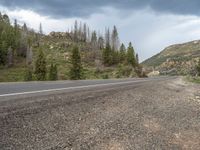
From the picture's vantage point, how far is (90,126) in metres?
10.2

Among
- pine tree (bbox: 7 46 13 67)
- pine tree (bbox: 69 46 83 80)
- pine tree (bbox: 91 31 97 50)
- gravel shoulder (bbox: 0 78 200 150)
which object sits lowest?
gravel shoulder (bbox: 0 78 200 150)

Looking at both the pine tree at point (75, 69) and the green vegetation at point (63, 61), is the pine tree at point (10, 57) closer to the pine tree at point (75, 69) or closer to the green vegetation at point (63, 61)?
the green vegetation at point (63, 61)

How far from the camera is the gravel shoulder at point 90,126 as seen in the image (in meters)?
8.12

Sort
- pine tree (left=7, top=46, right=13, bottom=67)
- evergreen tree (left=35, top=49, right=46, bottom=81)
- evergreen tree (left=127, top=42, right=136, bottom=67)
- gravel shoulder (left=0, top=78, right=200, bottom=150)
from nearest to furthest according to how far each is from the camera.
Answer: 1. gravel shoulder (left=0, top=78, right=200, bottom=150)
2. evergreen tree (left=35, top=49, right=46, bottom=81)
3. evergreen tree (left=127, top=42, right=136, bottom=67)
4. pine tree (left=7, top=46, right=13, bottom=67)

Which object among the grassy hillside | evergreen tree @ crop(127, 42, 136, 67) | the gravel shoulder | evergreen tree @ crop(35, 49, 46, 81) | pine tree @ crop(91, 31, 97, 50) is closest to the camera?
the gravel shoulder

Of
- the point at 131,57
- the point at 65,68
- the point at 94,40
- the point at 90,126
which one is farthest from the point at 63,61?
the point at 90,126

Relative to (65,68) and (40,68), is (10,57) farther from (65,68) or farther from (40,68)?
(40,68)

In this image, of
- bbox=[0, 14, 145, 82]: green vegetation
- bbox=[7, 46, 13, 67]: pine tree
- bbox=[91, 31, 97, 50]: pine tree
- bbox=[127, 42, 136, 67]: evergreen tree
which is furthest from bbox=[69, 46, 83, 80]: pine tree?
bbox=[91, 31, 97, 50]: pine tree

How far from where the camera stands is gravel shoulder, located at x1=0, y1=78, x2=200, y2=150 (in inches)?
320

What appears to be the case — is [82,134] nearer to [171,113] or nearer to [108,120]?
[108,120]

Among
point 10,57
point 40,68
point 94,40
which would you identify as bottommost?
point 40,68

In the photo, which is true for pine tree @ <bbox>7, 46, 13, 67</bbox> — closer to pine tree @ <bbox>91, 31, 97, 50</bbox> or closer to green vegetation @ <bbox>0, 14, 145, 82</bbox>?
green vegetation @ <bbox>0, 14, 145, 82</bbox>

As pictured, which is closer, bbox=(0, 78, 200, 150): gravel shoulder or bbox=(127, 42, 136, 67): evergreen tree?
bbox=(0, 78, 200, 150): gravel shoulder

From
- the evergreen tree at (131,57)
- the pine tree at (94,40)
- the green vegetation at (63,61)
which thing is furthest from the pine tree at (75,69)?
the pine tree at (94,40)
